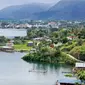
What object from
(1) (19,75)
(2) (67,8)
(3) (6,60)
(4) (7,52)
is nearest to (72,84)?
(1) (19,75)

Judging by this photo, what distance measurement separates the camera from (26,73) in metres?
15.7

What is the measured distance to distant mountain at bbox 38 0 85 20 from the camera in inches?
3890

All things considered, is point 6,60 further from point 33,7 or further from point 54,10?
point 33,7

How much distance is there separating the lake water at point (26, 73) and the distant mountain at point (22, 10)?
304 feet

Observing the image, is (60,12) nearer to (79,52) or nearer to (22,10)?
(22,10)

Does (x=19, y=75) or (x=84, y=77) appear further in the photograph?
(x=19, y=75)

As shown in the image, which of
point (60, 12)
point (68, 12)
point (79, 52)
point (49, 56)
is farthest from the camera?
point (60, 12)

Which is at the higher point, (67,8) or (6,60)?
(67,8)

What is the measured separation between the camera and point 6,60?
2006 cm

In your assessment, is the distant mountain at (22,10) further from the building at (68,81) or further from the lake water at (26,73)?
the building at (68,81)

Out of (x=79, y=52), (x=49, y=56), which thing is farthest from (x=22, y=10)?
(x=49, y=56)

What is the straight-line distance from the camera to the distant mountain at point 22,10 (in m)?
114

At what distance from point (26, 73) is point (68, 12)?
87.3 metres

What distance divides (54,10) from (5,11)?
2748cm
